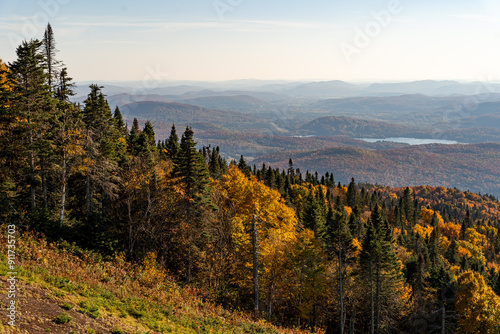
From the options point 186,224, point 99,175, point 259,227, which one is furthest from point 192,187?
point 259,227

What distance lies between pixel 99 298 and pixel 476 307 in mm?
43237

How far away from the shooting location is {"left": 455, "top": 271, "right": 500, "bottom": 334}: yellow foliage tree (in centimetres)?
3872

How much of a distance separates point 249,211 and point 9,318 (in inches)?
1021

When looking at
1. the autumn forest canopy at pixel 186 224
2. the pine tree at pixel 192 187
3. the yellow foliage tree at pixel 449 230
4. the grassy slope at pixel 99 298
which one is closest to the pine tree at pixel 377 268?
the autumn forest canopy at pixel 186 224

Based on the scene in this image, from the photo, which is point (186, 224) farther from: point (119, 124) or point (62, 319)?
point (119, 124)

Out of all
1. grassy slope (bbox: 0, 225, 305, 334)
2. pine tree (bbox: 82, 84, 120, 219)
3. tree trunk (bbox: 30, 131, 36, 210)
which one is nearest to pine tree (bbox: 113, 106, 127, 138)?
pine tree (bbox: 82, 84, 120, 219)

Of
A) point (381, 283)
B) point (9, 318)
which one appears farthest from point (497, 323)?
point (9, 318)

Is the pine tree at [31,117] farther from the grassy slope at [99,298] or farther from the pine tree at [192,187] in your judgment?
the pine tree at [192,187]

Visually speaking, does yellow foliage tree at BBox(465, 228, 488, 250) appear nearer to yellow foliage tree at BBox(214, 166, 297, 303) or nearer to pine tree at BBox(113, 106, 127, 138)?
yellow foliage tree at BBox(214, 166, 297, 303)

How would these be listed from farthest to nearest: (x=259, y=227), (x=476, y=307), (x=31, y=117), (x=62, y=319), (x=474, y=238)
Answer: (x=474, y=238)
(x=476, y=307)
(x=259, y=227)
(x=31, y=117)
(x=62, y=319)

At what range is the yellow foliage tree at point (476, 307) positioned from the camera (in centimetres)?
3872

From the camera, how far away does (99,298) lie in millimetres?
16734

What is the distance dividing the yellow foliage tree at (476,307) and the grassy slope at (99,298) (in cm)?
3033

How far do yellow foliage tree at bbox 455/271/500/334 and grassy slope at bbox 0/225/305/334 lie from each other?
99.5 ft
